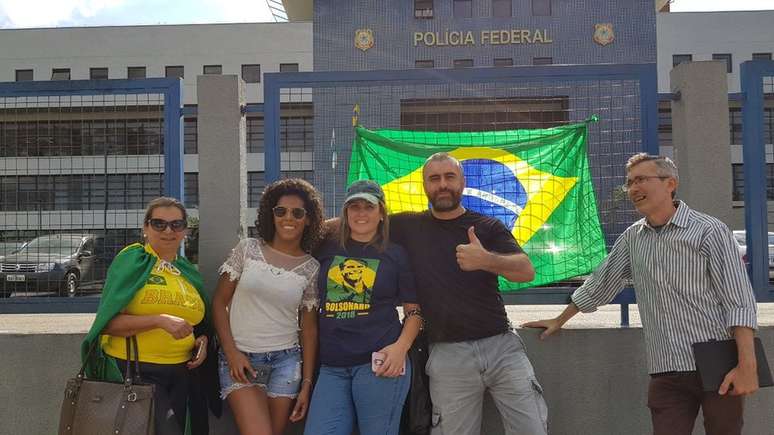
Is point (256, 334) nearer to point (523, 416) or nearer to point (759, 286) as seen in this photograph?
point (523, 416)

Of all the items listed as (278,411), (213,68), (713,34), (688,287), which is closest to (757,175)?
(688,287)

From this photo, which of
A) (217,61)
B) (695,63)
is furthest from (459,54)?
(695,63)

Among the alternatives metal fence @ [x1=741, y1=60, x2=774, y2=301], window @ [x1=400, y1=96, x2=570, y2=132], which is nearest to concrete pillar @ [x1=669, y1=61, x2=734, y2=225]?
metal fence @ [x1=741, y1=60, x2=774, y2=301]

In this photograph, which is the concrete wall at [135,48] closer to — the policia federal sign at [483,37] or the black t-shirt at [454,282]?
the policia federal sign at [483,37]

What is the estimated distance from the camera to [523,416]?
3.46m

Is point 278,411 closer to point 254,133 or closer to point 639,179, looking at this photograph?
point 639,179

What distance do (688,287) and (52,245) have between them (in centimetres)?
426

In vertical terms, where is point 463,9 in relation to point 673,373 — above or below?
above

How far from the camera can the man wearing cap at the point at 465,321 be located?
3.49 meters

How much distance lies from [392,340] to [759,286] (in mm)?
2825

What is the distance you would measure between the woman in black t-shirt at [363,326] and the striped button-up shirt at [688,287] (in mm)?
1250

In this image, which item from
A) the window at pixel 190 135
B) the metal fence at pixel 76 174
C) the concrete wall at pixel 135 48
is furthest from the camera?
the concrete wall at pixel 135 48

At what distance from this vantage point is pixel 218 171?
183 inches

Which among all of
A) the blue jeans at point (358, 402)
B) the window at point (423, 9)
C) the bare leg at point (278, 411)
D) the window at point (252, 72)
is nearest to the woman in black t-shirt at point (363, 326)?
the blue jeans at point (358, 402)
